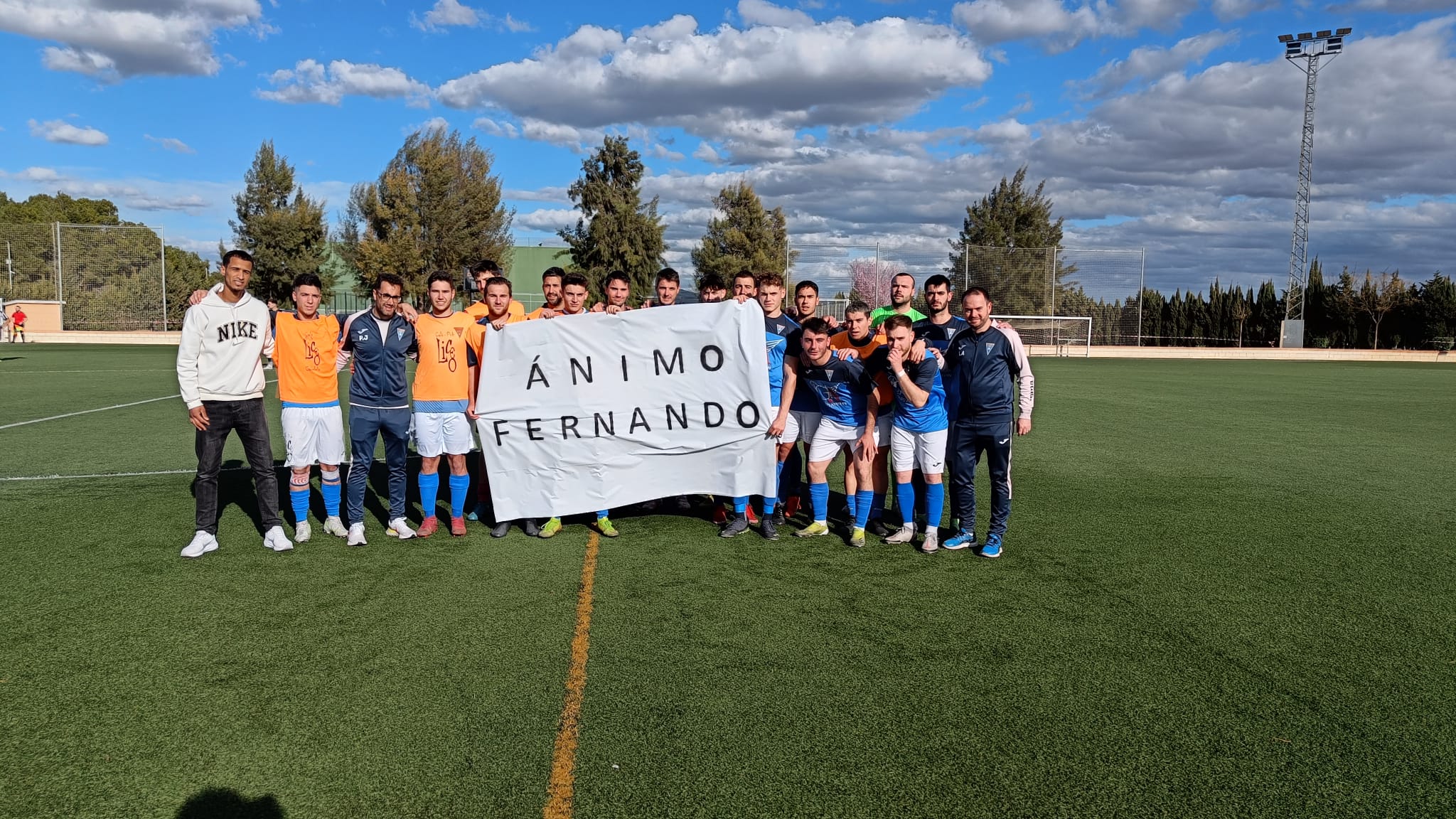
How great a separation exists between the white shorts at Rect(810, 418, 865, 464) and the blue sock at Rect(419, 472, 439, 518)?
9.09 ft

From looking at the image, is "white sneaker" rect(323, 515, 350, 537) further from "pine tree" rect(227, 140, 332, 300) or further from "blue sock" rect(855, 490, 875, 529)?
"pine tree" rect(227, 140, 332, 300)

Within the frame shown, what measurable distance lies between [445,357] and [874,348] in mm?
3017

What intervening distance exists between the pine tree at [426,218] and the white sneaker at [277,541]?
31042mm

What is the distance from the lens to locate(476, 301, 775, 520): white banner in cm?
632

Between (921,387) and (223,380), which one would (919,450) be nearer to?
(921,387)

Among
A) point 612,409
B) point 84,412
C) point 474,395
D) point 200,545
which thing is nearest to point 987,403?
point 612,409

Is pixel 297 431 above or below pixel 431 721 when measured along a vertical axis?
above

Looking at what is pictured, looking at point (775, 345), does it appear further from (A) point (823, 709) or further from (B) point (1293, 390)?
(B) point (1293, 390)

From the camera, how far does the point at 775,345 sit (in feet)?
21.4

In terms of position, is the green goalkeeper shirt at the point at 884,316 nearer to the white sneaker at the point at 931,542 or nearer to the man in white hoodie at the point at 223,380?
the white sneaker at the point at 931,542

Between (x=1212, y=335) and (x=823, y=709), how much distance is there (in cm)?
4638

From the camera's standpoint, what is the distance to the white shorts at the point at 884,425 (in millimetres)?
6359

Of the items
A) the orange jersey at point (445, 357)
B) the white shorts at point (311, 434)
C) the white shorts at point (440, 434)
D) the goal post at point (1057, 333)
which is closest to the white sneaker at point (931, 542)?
the white shorts at point (440, 434)

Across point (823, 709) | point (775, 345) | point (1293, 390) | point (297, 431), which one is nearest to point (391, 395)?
point (297, 431)
